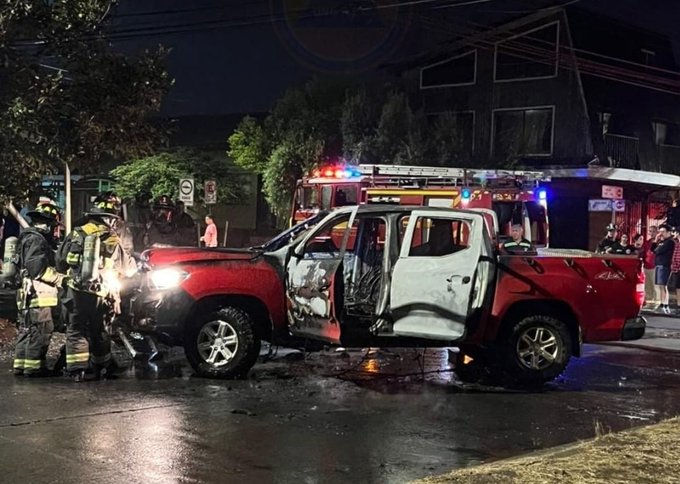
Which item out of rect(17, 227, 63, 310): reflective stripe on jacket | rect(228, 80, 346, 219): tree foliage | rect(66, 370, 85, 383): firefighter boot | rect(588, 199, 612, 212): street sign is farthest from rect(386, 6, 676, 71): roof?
rect(66, 370, 85, 383): firefighter boot

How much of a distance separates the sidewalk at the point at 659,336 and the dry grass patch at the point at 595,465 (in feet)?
21.0

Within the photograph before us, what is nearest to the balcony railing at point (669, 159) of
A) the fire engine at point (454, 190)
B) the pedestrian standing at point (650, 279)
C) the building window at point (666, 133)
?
the building window at point (666, 133)

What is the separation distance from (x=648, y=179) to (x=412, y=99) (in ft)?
29.7

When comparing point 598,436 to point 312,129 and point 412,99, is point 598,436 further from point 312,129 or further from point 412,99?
point 412,99

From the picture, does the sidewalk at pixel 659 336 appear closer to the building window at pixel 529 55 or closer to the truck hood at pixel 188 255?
the truck hood at pixel 188 255

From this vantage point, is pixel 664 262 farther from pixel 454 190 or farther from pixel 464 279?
pixel 464 279

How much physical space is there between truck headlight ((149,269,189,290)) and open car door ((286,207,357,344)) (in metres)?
1.12

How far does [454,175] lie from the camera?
17.3 meters

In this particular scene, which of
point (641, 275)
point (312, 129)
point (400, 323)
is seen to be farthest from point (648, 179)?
point (400, 323)

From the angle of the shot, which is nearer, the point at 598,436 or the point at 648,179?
the point at 598,436

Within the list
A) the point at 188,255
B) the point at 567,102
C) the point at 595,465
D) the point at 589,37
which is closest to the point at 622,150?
the point at 567,102

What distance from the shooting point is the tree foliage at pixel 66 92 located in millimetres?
10000

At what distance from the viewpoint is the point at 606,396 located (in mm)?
8359

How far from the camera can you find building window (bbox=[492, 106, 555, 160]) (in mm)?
28234
